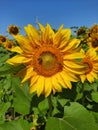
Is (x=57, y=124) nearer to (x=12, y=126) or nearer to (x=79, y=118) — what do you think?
(x=79, y=118)

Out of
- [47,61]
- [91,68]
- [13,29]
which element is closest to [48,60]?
[47,61]

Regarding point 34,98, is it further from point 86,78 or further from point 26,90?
point 86,78

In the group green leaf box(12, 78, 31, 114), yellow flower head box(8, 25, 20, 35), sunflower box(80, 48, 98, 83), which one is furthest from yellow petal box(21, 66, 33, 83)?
yellow flower head box(8, 25, 20, 35)

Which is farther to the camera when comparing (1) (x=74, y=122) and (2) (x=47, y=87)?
(2) (x=47, y=87)

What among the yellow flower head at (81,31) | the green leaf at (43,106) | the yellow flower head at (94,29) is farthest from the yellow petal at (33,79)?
the yellow flower head at (81,31)

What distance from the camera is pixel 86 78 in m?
3.34

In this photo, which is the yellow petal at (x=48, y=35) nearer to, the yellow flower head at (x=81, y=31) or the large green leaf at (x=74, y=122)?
the large green leaf at (x=74, y=122)

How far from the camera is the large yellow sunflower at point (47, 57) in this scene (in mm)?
2143

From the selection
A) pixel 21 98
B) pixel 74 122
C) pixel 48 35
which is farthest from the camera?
pixel 21 98

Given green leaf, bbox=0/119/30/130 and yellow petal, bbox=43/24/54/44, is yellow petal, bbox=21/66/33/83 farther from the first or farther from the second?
green leaf, bbox=0/119/30/130

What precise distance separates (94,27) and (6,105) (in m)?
3.47

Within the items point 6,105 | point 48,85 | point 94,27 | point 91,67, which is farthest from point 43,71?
point 94,27

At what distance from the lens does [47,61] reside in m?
2.20

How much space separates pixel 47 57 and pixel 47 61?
0.8 inches
